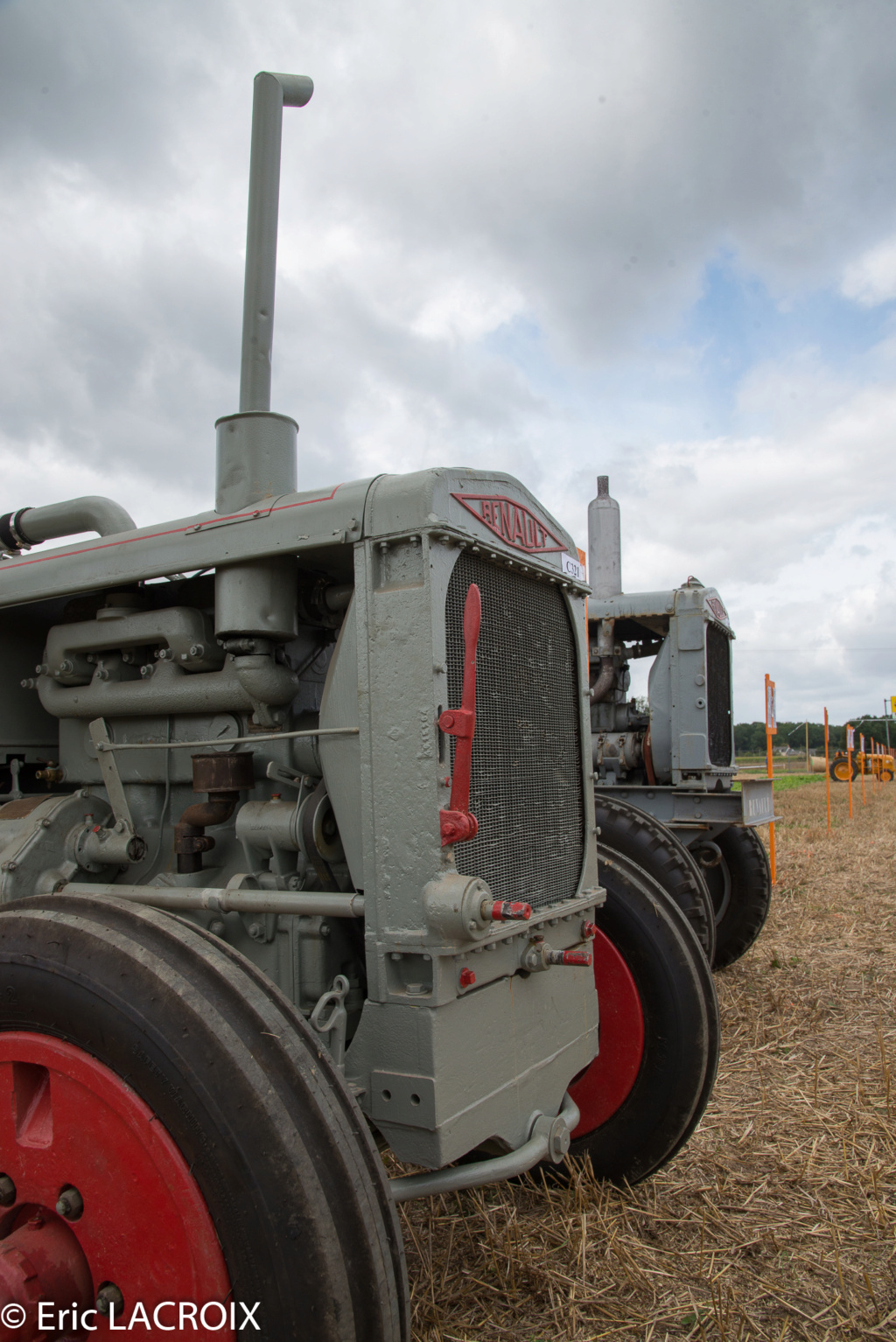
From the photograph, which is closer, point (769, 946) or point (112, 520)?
point (112, 520)

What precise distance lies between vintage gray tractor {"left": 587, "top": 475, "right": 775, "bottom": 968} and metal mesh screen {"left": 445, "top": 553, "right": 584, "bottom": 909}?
132 inches

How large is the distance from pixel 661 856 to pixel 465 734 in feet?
9.80

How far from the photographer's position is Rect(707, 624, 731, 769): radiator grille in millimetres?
6730

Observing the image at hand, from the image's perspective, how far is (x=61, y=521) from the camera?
331 cm

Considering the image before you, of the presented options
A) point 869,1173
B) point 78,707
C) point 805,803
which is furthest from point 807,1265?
point 805,803

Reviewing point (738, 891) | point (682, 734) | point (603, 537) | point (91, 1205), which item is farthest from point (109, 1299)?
point (603, 537)

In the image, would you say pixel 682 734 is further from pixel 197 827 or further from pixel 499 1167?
pixel 499 1167

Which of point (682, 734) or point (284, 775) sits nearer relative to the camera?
point (284, 775)

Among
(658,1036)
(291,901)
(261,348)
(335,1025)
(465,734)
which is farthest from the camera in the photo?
(658,1036)

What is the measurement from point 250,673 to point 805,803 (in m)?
20.9

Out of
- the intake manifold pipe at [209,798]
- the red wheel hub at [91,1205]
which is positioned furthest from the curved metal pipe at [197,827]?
the red wheel hub at [91,1205]

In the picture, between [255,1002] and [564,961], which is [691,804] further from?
[255,1002]

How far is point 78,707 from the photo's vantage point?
117 inches

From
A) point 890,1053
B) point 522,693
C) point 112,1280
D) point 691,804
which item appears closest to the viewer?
point 112,1280
